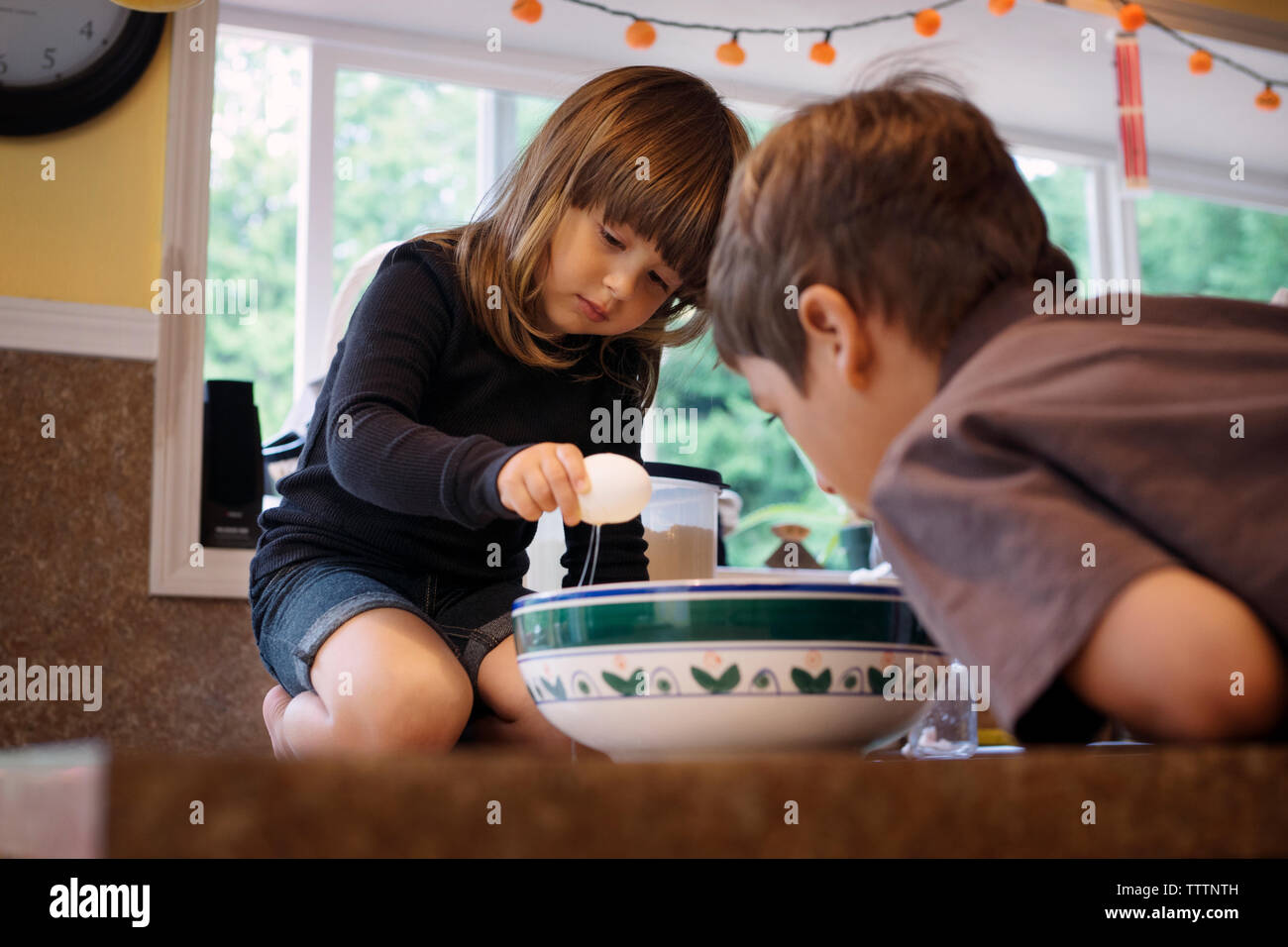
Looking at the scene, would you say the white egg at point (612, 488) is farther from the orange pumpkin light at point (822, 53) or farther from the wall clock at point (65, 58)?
the orange pumpkin light at point (822, 53)

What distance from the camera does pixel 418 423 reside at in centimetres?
121

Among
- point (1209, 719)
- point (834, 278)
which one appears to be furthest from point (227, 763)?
point (834, 278)

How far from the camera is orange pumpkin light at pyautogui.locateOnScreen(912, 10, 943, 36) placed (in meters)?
2.69

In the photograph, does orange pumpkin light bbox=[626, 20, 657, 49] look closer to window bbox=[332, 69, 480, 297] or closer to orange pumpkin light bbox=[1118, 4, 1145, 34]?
window bbox=[332, 69, 480, 297]

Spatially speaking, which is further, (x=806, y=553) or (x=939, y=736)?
(x=806, y=553)

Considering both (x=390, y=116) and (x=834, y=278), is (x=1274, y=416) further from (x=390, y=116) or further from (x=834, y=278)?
(x=390, y=116)

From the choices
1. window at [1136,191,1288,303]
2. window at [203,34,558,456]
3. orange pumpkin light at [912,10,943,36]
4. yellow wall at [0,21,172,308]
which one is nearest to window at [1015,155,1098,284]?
window at [1136,191,1288,303]

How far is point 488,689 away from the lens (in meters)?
1.29

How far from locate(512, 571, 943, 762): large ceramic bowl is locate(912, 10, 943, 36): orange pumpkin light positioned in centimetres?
225

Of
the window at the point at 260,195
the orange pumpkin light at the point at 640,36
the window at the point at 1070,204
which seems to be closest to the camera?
the orange pumpkin light at the point at 640,36

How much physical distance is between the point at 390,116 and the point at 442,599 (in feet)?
6.26

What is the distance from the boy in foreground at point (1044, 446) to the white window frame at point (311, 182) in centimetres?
55

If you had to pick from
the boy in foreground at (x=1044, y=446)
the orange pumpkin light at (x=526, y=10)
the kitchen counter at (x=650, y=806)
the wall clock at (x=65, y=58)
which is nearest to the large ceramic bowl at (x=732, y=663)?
the boy in foreground at (x=1044, y=446)

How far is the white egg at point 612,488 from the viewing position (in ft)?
2.98
